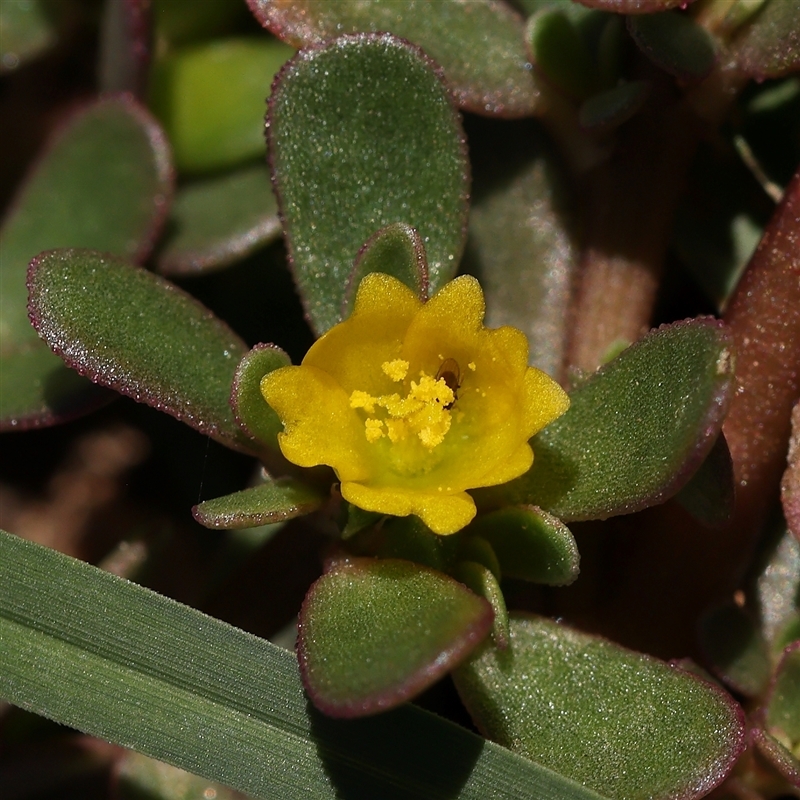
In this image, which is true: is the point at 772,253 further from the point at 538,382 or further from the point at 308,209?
the point at 308,209

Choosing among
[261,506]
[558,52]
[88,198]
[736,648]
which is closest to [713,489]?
[736,648]

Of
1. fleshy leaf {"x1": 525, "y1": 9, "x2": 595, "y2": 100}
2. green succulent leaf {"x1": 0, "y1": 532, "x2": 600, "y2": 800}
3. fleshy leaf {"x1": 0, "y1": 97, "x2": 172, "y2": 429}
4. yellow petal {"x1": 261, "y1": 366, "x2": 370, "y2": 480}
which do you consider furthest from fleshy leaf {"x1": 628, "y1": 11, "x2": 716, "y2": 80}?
green succulent leaf {"x1": 0, "y1": 532, "x2": 600, "y2": 800}

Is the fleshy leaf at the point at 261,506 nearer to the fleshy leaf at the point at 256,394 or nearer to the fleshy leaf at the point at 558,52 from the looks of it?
the fleshy leaf at the point at 256,394

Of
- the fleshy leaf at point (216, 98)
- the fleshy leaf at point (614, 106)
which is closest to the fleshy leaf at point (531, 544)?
the fleshy leaf at point (614, 106)

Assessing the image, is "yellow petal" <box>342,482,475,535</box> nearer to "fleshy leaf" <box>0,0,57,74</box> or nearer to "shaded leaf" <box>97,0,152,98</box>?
"shaded leaf" <box>97,0,152,98</box>

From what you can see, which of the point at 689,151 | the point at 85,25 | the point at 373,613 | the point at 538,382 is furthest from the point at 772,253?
the point at 85,25

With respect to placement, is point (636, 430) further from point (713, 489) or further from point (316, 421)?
point (316, 421)
